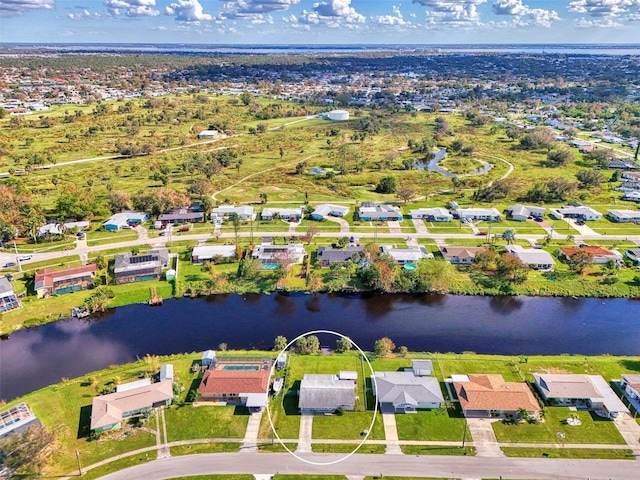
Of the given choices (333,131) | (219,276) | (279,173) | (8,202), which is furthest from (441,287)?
(333,131)

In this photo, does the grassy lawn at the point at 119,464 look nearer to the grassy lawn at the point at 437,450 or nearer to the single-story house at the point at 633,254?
the grassy lawn at the point at 437,450

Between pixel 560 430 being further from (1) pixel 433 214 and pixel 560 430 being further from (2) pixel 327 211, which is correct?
(2) pixel 327 211

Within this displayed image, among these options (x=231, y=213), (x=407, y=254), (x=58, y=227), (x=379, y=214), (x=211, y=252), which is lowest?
(x=211, y=252)

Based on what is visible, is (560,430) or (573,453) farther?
(560,430)

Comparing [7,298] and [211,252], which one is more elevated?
[211,252]

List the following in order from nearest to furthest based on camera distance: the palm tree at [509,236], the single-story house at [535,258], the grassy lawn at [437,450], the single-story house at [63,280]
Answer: the grassy lawn at [437,450] → the single-story house at [63,280] → the single-story house at [535,258] → the palm tree at [509,236]

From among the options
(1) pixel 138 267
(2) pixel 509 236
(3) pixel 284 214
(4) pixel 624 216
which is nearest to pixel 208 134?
(3) pixel 284 214

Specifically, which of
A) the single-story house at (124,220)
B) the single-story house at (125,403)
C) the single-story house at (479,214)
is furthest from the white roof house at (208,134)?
the single-story house at (125,403)
